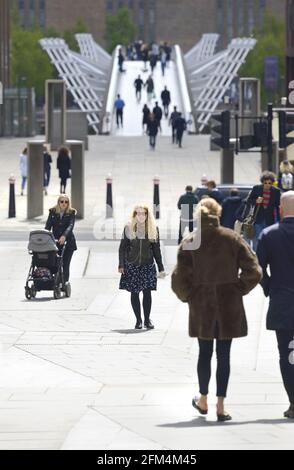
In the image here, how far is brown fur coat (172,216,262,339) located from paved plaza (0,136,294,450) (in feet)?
2.00

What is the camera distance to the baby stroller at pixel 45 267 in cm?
1933

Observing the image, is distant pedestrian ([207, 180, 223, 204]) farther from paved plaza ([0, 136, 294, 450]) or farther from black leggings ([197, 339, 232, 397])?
black leggings ([197, 339, 232, 397])

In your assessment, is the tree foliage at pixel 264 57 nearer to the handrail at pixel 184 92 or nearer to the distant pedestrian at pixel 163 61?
the handrail at pixel 184 92

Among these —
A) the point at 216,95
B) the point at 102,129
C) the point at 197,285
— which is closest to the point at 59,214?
the point at 197,285

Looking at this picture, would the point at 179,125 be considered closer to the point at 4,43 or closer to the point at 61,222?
the point at 61,222

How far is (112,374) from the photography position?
43.6 ft

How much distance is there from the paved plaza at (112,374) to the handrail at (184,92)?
55813mm

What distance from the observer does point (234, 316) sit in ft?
36.7

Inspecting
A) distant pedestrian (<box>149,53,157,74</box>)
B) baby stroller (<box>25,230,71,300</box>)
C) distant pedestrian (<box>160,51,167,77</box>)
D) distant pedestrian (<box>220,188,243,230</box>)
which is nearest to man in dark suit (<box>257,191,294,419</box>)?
baby stroller (<box>25,230,71,300</box>)

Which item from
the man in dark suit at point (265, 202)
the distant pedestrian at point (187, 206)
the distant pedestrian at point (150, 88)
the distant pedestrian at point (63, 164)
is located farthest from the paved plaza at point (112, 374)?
the distant pedestrian at point (150, 88)

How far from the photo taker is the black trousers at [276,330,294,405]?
1120cm

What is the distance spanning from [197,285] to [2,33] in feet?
323

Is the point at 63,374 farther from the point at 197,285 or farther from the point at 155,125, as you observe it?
the point at 155,125
